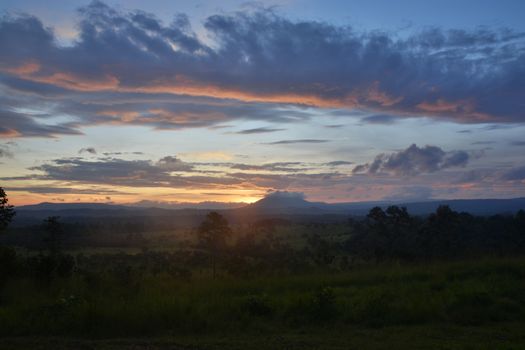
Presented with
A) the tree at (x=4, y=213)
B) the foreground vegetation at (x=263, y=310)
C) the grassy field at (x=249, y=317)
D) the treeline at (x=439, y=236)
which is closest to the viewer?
the grassy field at (x=249, y=317)

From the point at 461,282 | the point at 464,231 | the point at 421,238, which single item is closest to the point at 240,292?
the point at 461,282

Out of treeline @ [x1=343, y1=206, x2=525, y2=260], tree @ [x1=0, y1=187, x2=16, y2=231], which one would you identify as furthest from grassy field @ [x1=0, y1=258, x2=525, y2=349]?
treeline @ [x1=343, y1=206, x2=525, y2=260]

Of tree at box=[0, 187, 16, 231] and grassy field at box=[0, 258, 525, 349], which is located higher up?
tree at box=[0, 187, 16, 231]

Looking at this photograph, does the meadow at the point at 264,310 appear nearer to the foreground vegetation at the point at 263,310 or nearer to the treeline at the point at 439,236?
the foreground vegetation at the point at 263,310

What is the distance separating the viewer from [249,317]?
9508 mm

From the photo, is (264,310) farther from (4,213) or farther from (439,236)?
(439,236)

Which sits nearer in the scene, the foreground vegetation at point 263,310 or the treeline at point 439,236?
the foreground vegetation at point 263,310

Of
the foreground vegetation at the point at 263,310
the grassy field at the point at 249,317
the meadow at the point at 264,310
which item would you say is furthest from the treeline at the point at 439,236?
the grassy field at the point at 249,317

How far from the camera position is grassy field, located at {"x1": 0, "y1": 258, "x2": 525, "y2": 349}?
26.2 ft

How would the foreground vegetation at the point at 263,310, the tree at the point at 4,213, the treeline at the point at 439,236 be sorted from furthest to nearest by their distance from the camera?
the treeline at the point at 439,236 < the tree at the point at 4,213 < the foreground vegetation at the point at 263,310

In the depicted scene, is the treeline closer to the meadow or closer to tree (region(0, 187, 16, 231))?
the meadow

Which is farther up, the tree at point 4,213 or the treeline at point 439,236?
the tree at point 4,213

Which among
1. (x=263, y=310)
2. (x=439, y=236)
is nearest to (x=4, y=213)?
(x=263, y=310)

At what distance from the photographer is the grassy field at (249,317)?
7992 millimetres
